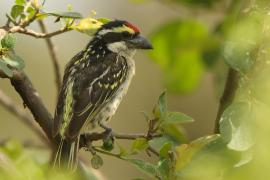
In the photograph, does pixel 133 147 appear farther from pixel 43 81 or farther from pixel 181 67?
pixel 43 81

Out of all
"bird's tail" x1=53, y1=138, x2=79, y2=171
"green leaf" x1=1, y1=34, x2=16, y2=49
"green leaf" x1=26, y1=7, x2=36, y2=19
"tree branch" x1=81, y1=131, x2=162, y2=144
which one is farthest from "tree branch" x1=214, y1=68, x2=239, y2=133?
"green leaf" x1=1, y1=34, x2=16, y2=49

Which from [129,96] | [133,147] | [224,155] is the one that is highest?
[224,155]

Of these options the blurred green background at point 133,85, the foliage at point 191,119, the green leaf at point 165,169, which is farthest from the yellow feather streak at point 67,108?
the blurred green background at point 133,85

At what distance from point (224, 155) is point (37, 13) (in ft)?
3.75

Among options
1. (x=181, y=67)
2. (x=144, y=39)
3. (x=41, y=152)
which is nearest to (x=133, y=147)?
(x=41, y=152)

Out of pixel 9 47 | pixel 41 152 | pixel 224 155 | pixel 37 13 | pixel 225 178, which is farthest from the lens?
pixel 41 152

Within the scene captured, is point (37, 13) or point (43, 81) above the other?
point (37, 13)

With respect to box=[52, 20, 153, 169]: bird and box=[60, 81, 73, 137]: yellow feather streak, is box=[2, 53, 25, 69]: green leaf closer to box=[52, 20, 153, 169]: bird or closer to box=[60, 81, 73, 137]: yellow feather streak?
box=[52, 20, 153, 169]: bird

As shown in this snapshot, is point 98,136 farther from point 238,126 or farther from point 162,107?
point 238,126

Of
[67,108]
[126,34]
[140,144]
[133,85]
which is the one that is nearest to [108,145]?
[140,144]

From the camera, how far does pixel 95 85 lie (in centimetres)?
468

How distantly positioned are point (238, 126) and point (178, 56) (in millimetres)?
1638

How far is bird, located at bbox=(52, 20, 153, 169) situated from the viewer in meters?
4.13

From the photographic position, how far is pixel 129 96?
1081cm
